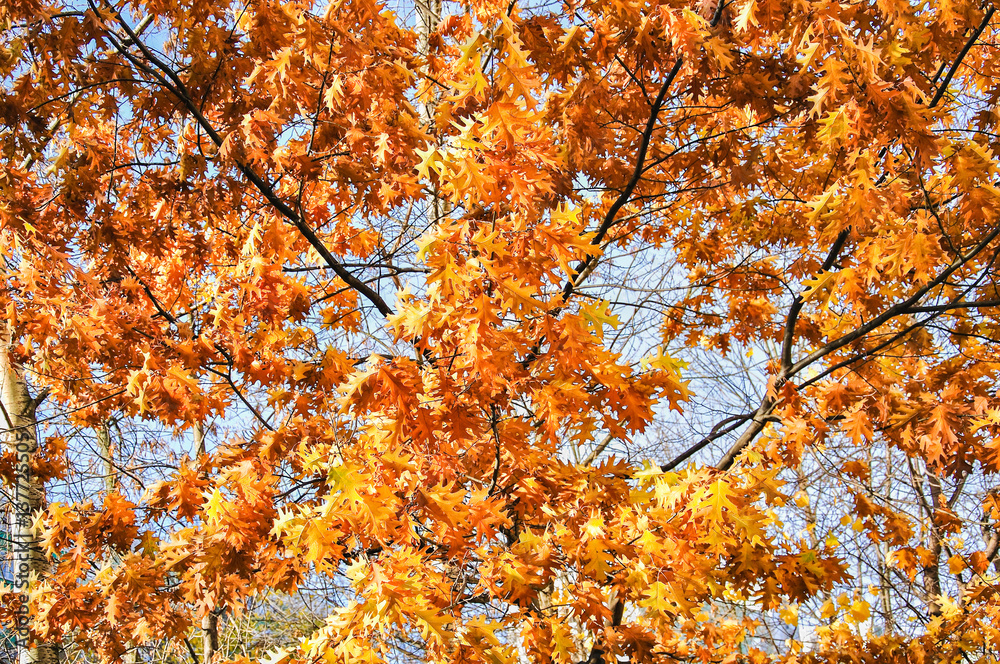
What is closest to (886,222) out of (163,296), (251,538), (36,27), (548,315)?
(548,315)

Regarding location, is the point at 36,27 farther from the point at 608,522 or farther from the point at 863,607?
the point at 863,607

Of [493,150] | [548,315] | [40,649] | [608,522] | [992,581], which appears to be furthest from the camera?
[40,649]

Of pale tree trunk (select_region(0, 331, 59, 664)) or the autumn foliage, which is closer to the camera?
the autumn foliage

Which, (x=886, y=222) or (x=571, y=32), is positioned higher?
(x=571, y=32)

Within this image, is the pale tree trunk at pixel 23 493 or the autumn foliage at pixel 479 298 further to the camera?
the pale tree trunk at pixel 23 493

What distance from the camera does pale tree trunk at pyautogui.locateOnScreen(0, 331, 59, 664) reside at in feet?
24.8

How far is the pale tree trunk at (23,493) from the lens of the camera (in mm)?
7574

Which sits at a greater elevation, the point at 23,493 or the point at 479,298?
the point at 23,493

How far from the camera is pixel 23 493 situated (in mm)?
8203

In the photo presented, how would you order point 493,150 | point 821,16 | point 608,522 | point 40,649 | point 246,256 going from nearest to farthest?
point 493,150 → point 821,16 → point 608,522 → point 246,256 → point 40,649

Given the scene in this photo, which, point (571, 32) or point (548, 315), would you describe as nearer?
point (548, 315)

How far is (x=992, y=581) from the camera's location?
6.59 meters

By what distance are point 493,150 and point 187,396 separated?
2856 mm

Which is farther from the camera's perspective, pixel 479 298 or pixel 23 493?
pixel 23 493
